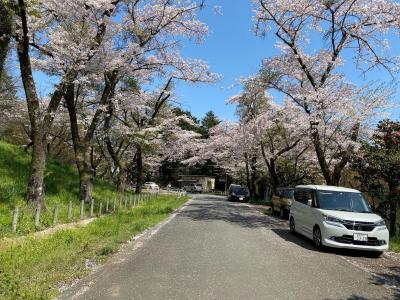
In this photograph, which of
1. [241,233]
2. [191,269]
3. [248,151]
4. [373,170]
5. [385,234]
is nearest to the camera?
[191,269]

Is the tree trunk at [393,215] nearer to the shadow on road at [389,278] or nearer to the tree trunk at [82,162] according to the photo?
the shadow on road at [389,278]

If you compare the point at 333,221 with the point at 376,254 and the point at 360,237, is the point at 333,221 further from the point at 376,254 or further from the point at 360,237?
the point at 376,254

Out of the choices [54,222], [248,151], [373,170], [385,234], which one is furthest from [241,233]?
[248,151]

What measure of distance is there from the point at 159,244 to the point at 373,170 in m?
11.8

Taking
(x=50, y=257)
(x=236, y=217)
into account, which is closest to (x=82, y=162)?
(x=236, y=217)

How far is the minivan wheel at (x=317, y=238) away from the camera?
11.8 m

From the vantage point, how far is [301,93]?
68.8 ft

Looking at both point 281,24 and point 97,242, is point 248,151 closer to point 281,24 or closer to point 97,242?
point 281,24

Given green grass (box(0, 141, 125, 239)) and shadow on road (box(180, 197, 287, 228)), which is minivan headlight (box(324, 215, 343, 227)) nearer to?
shadow on road (box(180, 197, 287, 228))

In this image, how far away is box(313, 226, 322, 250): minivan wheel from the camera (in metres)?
11.8

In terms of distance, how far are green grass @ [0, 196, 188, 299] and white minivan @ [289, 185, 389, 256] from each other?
17.4 feet

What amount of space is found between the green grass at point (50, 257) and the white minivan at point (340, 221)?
530cm

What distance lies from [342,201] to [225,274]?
6.27 metres

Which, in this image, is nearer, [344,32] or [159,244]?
[159,244]
